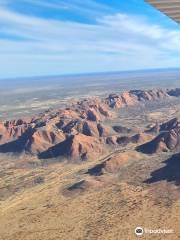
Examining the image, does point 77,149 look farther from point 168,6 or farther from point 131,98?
point 131,98

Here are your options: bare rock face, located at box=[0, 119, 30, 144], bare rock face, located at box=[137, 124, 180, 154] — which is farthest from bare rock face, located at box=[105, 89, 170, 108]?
bare rock face, located at box=[137, 124, 180, 154]

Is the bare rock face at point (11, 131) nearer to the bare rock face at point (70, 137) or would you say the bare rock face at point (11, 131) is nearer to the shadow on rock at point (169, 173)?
the bare rock face at point (70, 137)

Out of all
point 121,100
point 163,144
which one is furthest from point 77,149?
point 121,100

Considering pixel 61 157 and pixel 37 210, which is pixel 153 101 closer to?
pixel 61 157

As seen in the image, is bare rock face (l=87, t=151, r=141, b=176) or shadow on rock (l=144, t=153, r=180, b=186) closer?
shadow on rock (l=144, t=153, r=180, b=186)

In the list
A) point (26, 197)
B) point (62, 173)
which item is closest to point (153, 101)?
point (62, 173)

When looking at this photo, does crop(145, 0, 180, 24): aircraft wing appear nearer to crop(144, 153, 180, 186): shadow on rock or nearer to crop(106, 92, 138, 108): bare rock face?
crop(144, 153, 180, 186): shadow on rock

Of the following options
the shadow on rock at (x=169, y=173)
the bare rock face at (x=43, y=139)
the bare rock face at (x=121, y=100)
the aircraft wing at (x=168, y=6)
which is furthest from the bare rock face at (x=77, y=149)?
the bare rock face at (x=121, y=100)

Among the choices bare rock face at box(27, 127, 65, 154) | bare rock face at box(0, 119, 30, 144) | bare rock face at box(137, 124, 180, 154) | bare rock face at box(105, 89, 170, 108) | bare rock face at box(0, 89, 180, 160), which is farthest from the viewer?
bare rock face at box(105, 89, 170, 108)
